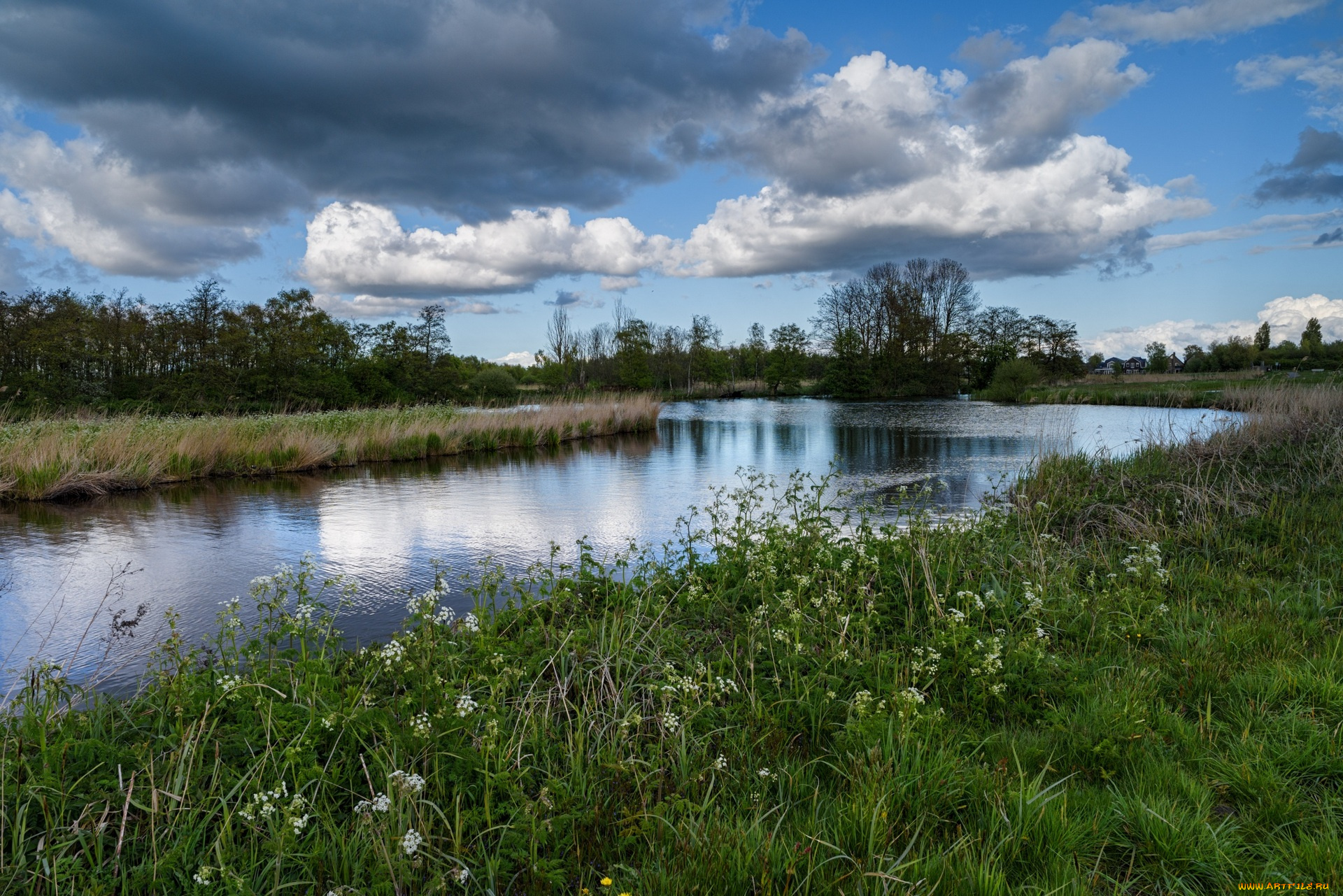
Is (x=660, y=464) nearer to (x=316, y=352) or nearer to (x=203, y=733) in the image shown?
(x=203, y=733)

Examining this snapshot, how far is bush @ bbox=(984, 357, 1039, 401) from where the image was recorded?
4238 centimetres

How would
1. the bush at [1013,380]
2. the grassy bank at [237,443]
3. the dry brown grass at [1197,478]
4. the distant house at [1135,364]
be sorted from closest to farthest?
the dry brown grass at [1197,478] → the grassy bank at [237,443] → the bush at [1013,380] → the distant house at [1135,364]

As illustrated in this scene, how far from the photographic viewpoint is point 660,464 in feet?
48.6

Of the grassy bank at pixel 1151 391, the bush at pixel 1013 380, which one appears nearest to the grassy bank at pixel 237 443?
the grassy bank at pixel 1151 391

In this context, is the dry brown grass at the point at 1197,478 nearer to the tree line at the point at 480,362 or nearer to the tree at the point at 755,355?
the tree line at the point at 480,362

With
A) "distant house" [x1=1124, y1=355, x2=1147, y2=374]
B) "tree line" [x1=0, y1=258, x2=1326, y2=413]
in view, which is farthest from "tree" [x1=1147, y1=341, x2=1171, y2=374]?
"distant house" [x1=1124, y1=355, x2=1147, y2=374]

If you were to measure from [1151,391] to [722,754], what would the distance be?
40788 mm

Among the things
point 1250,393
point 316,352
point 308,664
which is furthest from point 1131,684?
point 316,352

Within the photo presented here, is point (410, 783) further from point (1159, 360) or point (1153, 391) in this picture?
point (1159, 360)

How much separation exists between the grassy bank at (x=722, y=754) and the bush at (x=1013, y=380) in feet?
138

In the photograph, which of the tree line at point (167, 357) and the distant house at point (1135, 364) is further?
the distant house at point (1135, 364)

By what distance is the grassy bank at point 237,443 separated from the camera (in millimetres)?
10734

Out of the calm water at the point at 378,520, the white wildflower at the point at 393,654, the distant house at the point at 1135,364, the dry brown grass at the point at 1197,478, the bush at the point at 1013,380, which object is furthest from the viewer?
the distant house at the point at 1135,364

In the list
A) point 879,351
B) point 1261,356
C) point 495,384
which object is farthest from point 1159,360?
point 495,384
